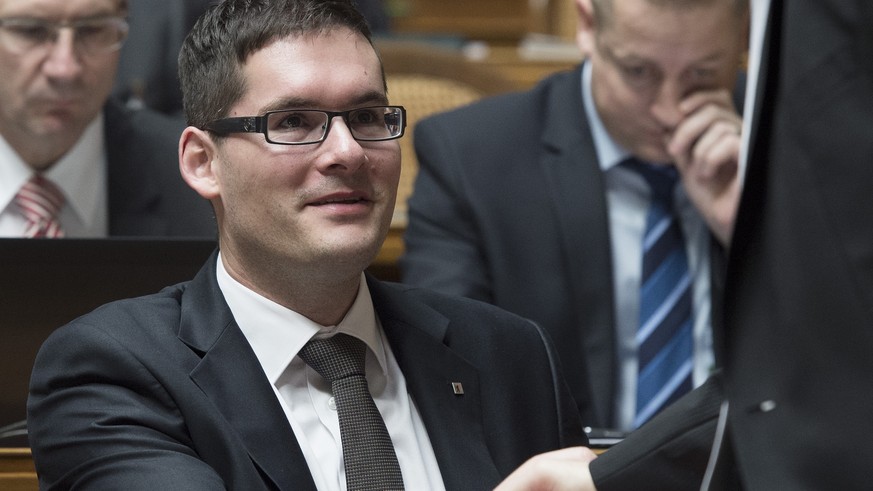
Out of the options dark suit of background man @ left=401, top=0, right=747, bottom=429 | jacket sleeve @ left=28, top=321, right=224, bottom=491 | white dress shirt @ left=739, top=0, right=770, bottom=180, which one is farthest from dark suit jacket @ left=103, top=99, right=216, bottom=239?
white dress shirt @ left=739, top=0, right=770, bottom=180

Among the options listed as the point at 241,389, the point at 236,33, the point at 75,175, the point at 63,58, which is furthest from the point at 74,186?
the point at 241,389

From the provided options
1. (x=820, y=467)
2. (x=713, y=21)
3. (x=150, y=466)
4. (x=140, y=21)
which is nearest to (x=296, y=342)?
(x=150, y=466)

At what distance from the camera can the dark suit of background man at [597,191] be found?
72.3 inches

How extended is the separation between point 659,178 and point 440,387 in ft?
2.61

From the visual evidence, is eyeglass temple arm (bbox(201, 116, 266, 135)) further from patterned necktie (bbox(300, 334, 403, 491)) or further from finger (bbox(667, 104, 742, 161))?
finger (bbox(667, 104, 742, 161))

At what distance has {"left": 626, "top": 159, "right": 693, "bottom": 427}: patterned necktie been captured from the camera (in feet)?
6.08

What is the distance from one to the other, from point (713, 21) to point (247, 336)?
94 cm

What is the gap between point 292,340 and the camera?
121 cm

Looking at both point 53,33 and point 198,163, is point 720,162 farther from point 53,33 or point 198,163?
point 53,33

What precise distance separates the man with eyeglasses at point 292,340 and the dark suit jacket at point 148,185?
2.15ft

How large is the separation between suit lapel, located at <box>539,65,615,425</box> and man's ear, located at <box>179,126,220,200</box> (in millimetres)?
731

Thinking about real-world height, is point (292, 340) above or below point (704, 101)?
below

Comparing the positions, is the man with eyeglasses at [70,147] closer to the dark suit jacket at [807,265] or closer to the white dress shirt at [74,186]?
the white dress shirt at [74,186]

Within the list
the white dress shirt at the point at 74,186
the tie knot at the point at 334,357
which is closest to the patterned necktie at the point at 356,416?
the tie knot at the point at 334,357
